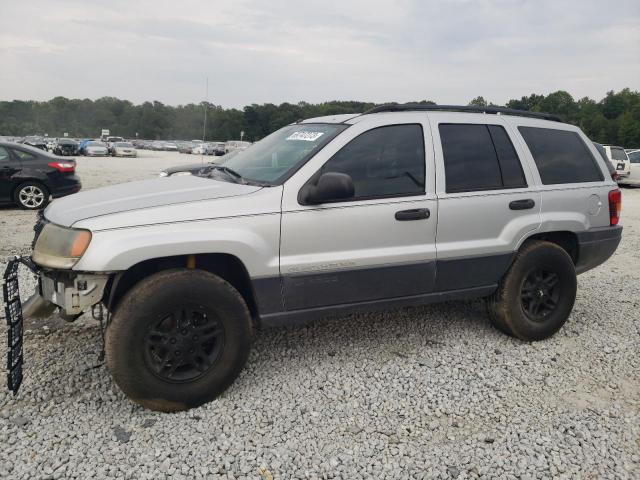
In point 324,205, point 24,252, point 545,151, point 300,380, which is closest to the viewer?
point 324,205

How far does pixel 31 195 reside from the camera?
10328mm

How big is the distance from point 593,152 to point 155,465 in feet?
13.8

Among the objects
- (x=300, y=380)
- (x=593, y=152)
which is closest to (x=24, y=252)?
(x=300, y=380)

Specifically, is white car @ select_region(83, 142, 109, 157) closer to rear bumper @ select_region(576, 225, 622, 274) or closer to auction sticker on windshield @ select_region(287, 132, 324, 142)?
auction sticker on windshield @ select_region(287, 132, 324, 142)

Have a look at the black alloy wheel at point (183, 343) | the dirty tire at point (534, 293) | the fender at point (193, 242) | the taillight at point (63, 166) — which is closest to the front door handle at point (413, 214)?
the fender at point (193, 242)

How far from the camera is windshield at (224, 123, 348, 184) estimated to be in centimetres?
331

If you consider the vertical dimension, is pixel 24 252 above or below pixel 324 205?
below

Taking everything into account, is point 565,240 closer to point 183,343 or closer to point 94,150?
point 183,343

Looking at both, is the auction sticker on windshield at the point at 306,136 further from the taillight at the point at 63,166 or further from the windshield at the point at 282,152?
the taillight at the point at 63,166

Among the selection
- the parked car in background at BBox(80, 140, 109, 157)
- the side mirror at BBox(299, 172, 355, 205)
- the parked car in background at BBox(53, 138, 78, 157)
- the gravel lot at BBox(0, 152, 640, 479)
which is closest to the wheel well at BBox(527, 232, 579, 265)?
the gravel lot at BBox(0, 152, 640, 479)

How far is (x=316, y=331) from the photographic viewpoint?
4.22 m

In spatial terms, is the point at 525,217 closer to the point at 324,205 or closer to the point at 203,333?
the point at 324,205

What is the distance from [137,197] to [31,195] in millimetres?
8735

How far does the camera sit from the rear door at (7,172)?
10.1 metres
